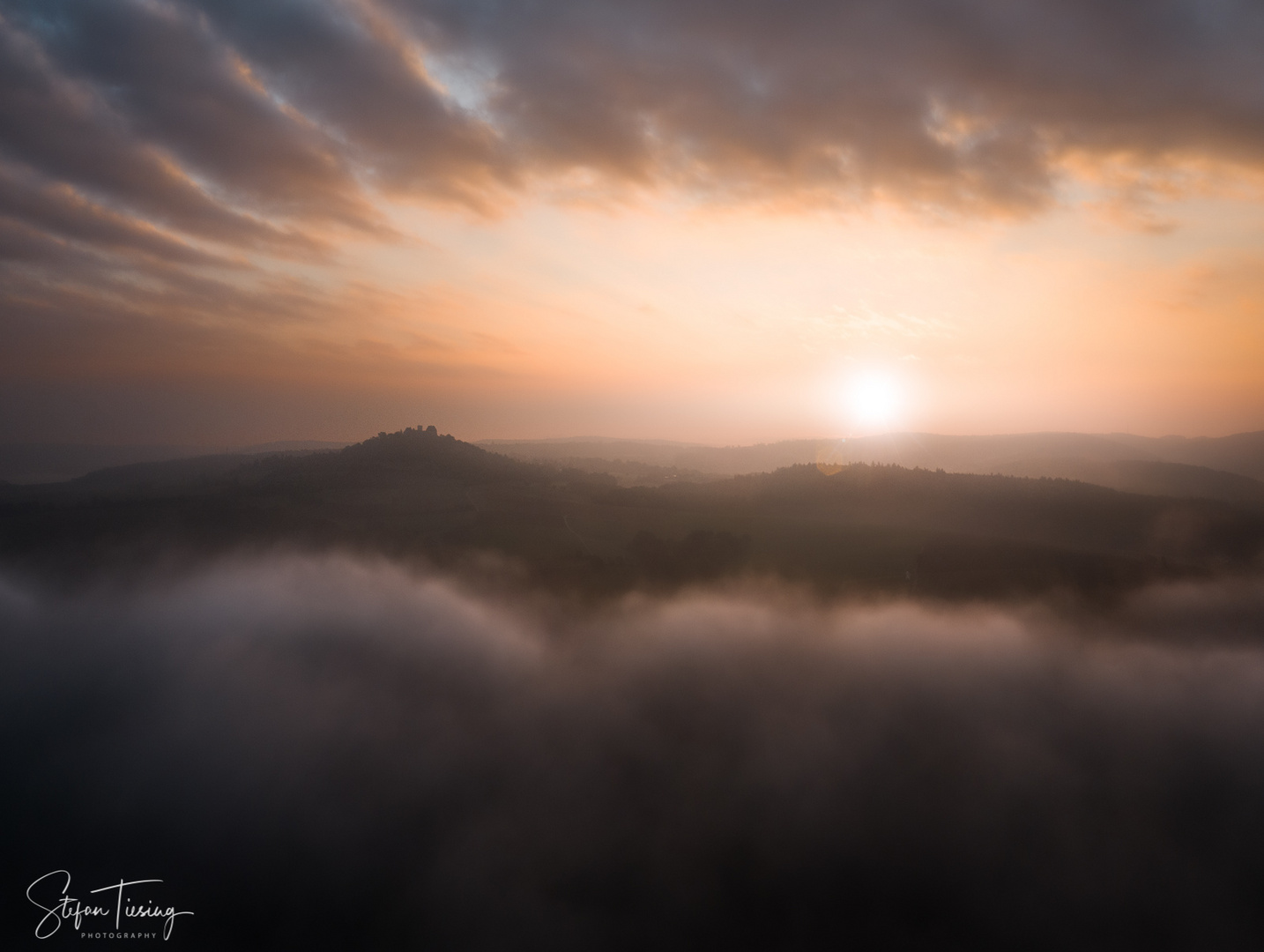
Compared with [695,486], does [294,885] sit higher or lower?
lower

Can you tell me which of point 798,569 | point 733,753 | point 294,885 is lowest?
point 294,885

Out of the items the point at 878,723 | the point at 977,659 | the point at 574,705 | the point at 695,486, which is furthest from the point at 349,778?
the point at 695,486

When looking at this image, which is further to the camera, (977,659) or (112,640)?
(112,640)

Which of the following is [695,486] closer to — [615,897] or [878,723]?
[878,723]

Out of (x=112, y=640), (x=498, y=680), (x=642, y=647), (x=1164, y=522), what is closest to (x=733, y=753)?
(x=642, y=647)

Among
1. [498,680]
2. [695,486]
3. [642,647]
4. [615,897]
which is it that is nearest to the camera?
[615,897]

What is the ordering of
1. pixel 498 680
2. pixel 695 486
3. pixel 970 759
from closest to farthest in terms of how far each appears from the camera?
pixel 970 759
pixel 498 680
pixel 695 486

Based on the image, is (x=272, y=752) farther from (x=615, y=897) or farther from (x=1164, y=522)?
(x=1164, y=522)
